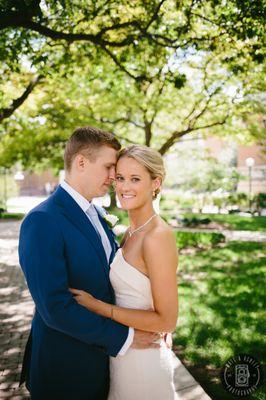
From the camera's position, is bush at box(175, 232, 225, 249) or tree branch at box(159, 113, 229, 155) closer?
bush at box(175, 232, 225, 249)

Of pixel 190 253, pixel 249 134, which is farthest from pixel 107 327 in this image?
pixel 249 134

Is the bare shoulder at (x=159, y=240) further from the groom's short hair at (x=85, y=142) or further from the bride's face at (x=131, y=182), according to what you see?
the groom's short hair at (x=85, y=142)

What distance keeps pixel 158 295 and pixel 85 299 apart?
0.49m

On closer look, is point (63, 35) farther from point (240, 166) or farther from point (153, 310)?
point (240, 166)

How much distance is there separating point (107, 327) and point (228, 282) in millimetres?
6813

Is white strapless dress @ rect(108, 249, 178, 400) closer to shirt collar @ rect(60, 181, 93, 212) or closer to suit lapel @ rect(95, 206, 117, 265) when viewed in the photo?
suit lapel @ rect(95, 206, 117, 265)

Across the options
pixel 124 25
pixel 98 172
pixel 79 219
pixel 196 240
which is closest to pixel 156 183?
pixel 98 172

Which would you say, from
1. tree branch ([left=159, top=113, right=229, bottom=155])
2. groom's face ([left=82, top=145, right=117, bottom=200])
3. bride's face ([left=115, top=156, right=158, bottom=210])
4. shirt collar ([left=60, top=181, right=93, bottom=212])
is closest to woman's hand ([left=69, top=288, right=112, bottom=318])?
shirt collar ([left=60, top=181, right=93, bottom=212])

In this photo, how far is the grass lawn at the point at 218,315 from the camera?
4.95 meters

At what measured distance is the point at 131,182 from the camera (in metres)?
2.86

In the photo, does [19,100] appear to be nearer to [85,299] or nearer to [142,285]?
[142,285]

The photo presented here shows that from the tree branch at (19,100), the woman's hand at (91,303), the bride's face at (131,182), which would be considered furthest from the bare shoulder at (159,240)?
the tree branch at (19,100)

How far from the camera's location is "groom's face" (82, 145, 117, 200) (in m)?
2.62

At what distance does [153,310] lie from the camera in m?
2.68
